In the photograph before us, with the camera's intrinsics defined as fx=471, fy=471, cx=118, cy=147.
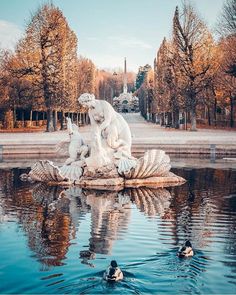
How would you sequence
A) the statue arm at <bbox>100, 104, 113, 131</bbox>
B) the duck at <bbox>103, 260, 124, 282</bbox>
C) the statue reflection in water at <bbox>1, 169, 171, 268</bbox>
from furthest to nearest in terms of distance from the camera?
1. the statue arm at <bbox>100, 104, 113, 131</bbox>
2. the statue reflection in water at <bbox>1, 169, 171, 268</bbox>
3. the duck at <bbox>103, 260, 124, 282</bbox>

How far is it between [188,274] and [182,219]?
9.95 ft

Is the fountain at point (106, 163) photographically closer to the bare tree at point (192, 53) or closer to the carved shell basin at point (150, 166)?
the carved shell basin at point (150, 166)

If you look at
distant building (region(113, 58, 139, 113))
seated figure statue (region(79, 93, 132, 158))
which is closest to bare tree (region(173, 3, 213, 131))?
seated figure statue (region(79, 93, 132, 158))

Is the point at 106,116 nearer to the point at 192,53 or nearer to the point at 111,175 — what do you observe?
the point at 111,175

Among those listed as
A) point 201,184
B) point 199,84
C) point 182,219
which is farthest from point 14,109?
A: point 182,219

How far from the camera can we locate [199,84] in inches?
1714

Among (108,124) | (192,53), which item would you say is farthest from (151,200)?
(192,53)

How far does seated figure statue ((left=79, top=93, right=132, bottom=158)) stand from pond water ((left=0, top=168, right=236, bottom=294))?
1560 mm

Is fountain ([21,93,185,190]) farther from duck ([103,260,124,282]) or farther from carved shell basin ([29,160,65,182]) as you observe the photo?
duck ([103,260,124,282])

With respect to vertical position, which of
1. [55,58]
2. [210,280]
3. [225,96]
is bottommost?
[210,280]

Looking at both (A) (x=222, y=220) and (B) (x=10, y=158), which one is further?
(B) (x=10, y=158)

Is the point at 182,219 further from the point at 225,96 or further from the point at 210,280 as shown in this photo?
the point at 225,96

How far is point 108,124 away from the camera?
13023mm

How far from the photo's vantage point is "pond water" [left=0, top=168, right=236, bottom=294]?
5.73m
